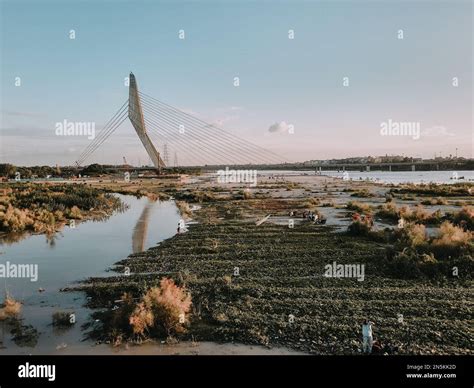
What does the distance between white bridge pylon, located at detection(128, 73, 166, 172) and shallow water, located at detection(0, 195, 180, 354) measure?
2660cm

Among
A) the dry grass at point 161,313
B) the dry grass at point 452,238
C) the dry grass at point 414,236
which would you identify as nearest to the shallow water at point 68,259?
the dry grass at point 161,313

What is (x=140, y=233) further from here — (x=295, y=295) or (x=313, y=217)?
(x=295, y=295)

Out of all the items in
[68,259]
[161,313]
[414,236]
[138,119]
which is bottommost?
[68,259]

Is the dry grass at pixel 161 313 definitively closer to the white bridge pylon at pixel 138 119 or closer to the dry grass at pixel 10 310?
the dry grass at pixel 10 310

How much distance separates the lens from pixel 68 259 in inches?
690

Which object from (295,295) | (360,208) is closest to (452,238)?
(295,295)

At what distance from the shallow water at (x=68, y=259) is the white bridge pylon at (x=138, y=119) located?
2660 centimetres

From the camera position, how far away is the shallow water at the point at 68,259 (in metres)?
9.89

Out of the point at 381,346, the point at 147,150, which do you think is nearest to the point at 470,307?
the point at 381,346

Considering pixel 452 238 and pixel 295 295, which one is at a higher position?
pixel 452 238

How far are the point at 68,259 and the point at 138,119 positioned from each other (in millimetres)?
43968

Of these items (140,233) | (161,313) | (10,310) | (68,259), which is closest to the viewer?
(161,313)

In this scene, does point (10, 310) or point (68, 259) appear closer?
point (10, 310)

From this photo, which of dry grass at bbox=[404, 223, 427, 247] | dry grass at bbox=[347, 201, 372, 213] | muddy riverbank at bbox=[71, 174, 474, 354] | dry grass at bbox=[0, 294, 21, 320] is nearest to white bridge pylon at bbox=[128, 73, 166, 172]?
dry grass at bbox=[347, 201, 372, 213]
